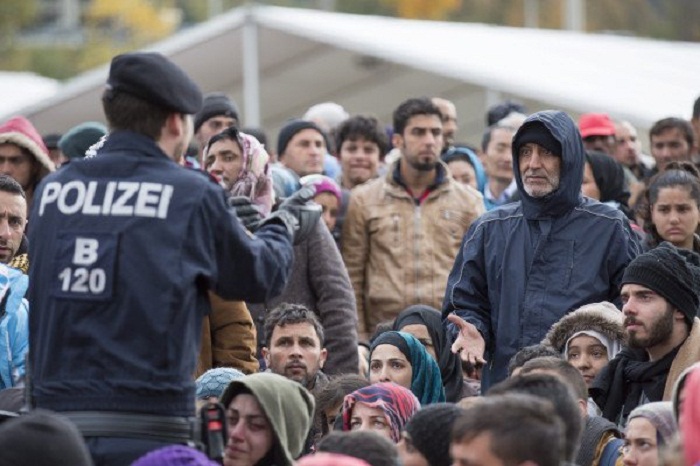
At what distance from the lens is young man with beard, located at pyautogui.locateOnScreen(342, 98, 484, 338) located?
1164 centimetres

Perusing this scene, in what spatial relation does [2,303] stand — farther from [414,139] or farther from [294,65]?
[294,65]

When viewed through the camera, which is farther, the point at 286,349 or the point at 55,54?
the point at 55,54

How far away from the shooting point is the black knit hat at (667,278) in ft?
28.8

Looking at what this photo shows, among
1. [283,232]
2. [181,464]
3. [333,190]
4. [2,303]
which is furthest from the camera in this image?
[333,190]

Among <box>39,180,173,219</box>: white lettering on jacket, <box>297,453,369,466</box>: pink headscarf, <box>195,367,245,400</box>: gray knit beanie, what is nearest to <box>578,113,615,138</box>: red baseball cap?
<box>195,367,245,400</box>: gray knit beanie

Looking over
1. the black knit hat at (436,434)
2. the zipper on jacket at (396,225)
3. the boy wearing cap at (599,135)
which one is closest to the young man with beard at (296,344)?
the zipper on jacket at (396,225)

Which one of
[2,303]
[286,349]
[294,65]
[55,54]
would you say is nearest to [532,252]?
[286,349]

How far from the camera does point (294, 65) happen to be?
19.4 metres

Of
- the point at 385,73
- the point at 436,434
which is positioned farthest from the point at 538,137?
the point at 385,73

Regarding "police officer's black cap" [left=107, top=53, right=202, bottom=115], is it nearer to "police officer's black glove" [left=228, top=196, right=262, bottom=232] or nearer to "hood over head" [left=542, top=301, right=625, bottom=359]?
"police officer's black glove" [left=228, top=196, right=262, bottom=232]

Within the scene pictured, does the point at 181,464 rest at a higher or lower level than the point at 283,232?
lower

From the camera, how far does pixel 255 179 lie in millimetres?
9445

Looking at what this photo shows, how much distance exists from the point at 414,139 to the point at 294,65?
7.57 metres

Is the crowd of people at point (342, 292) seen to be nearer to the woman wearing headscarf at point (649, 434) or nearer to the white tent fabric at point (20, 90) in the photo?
the woman wearing headscarf at point (649, 434)
